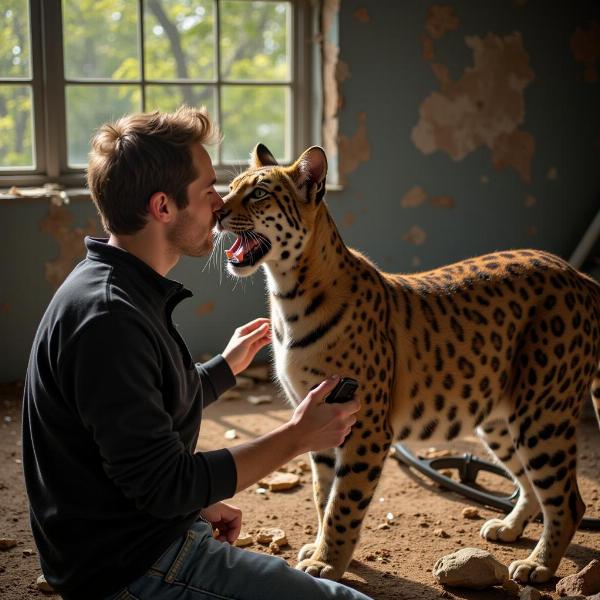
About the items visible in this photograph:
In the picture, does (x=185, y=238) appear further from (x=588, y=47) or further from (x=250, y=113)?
(x=250, y=113)

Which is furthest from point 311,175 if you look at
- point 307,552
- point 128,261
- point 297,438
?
point 307,552

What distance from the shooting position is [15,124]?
6121 millimetres

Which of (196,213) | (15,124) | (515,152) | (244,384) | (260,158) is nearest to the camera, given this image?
(196,213)

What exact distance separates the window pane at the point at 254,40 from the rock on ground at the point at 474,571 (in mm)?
5242

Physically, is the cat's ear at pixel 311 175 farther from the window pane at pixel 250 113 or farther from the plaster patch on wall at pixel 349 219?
the window pane at pixel 250 113

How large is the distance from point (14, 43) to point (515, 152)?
136 inches

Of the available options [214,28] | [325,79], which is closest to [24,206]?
[214,28]

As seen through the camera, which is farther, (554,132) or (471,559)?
(554,132)

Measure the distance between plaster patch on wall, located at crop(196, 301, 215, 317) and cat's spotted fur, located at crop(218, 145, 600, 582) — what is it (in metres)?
2.47

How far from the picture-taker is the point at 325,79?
19.6ft

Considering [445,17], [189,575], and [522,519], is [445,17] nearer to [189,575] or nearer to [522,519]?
[522,519]

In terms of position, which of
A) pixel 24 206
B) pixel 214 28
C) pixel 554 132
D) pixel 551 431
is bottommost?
pixel 551 431

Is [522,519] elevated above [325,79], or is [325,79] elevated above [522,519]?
[325,79]

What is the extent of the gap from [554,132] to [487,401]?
3.64m
